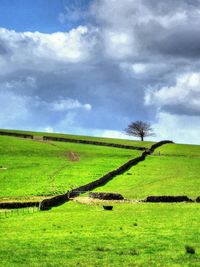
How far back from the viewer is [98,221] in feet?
144

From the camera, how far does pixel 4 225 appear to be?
4422 centimetres

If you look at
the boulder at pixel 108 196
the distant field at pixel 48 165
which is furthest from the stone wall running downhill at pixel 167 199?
the distant field at pixel 48 165

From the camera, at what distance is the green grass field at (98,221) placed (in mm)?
28547

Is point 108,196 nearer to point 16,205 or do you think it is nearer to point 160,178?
point 16,205

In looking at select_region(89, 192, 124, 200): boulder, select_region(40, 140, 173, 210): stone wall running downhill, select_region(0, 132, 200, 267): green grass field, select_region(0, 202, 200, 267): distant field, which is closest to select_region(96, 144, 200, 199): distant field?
select_region(0, 132, 200, 267): green grass field

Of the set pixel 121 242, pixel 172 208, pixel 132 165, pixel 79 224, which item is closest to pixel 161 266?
pixel 121 242

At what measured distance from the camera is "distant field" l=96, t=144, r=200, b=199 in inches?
2862

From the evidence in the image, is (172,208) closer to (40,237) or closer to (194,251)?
(40,237)

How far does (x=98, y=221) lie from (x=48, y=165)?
59.2 metres

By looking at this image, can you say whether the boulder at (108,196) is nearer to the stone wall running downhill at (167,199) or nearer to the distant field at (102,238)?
the stone wall running downhill at (167,199)

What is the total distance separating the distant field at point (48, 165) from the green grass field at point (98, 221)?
16 cm

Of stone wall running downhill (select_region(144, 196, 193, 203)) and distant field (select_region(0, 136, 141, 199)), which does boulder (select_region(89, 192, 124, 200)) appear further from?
distant field (select_region(0, 136, 141, 199))

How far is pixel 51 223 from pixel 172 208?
568 inches

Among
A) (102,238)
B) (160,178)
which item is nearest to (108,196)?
(160,178)
